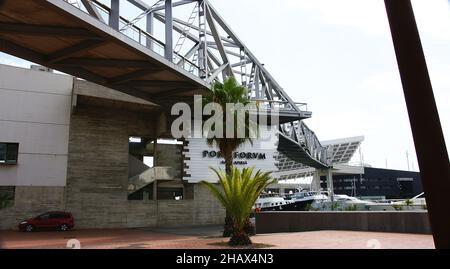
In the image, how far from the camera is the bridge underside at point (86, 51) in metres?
20.1

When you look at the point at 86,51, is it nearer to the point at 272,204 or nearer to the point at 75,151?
the point at 75,151

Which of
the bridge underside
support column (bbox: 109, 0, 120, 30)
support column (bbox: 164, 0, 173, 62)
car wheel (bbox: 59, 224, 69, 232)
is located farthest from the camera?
car wheel (bbox: 59, 224, 69, 232)

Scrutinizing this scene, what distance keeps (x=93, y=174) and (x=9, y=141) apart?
7.31 m

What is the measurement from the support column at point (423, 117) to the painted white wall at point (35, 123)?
32.4 metres

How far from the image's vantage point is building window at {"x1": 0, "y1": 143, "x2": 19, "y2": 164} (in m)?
32.2

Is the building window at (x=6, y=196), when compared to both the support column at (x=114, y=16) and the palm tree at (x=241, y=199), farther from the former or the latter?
the palm tree at (x=241, y=199)

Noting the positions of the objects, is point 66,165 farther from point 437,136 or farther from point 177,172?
point 437,136

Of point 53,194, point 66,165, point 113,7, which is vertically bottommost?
point 53,194

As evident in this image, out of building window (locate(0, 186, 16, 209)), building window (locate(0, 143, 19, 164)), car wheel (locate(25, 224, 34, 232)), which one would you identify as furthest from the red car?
→ building window (locate(0, 143, 19, 164))

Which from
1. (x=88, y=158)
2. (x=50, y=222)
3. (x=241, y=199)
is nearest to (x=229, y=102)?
(x=241, y=199)

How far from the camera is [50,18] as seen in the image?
67.5ft

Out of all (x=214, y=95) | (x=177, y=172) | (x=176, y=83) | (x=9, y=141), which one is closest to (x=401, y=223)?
(x=214, y=95)

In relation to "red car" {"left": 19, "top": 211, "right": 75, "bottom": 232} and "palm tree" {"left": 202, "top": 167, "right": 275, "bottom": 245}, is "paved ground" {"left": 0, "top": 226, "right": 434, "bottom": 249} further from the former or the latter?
"red car" {"left": 19, "top": 211, "right": 75, "bottom": 232}

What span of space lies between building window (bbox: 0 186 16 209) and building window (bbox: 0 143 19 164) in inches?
87.1
